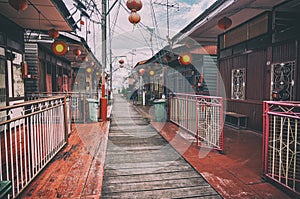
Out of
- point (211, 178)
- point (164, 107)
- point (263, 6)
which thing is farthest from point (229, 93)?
point (211, 178)

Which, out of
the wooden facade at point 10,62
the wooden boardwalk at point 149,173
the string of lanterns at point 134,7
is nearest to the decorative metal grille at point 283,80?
the wooden boardwalk at point 149,173

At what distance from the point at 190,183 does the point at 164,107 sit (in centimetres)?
451

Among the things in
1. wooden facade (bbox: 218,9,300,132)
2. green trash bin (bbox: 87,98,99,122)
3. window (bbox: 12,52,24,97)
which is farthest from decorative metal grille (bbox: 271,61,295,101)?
window (bbox: 12,52,24,97)

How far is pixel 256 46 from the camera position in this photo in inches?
228

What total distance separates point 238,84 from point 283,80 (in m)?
1.83

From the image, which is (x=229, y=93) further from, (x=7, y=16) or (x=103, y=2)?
(x=7, y=16)

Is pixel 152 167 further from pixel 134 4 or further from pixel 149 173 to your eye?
pixel 134 4

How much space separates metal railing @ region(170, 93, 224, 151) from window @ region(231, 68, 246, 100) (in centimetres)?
218

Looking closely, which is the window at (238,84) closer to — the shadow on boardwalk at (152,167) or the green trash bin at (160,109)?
the shadow on boardwalk at (152,167)

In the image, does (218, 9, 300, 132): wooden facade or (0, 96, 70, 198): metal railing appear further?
(218, 9, 300, 132): wooden facade

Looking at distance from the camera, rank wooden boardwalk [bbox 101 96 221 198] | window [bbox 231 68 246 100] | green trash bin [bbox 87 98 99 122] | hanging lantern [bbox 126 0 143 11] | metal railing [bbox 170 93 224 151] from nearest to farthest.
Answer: wooden boardwalk [bbox 101 96 221 198] → metal railing [bbox 170 93 224 151] → hanging lantern [bbox 126 0 143 11] → window [bbox 231 68 246 100] → green trash bin [bbox 87 98 99 122]

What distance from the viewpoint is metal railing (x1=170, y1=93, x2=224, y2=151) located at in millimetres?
3996

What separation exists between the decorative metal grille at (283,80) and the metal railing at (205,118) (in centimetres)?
191

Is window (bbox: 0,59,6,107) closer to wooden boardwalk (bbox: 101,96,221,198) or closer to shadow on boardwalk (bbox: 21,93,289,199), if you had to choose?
shadow on boardwalk (bbox: 21,93,289,199)
